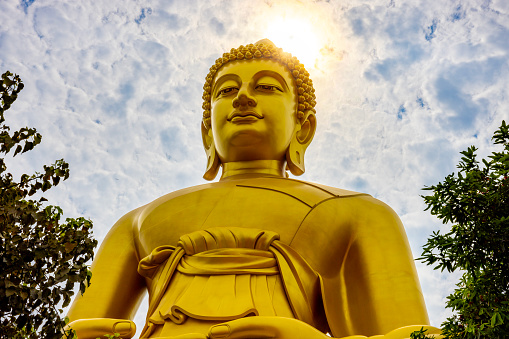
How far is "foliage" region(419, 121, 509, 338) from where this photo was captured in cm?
331

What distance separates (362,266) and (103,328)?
2.11m

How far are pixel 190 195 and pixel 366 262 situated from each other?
174cm

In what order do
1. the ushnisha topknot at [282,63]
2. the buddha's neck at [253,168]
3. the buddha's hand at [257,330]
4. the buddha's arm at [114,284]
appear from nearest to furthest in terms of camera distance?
1. the buddha's hand at [257,330]
2. the buddha's arm at [114,284]
3. the buddha's neck at [253,168]
4. the ushnisha topknot at [282,63]

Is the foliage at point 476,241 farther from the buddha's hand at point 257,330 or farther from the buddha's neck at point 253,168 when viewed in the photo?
the buddha's neck at point 253,168

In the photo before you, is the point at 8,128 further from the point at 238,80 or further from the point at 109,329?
the point at 238,80

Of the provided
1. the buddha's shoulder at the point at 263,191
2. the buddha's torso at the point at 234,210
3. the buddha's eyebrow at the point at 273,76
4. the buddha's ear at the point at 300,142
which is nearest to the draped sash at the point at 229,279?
the buddha's torso at the point at 234,210

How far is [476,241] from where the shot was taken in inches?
138

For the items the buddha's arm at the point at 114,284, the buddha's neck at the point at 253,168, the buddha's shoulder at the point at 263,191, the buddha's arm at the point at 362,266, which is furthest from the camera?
the buddha's neck at the point at 253,168

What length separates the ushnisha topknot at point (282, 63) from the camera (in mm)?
7039

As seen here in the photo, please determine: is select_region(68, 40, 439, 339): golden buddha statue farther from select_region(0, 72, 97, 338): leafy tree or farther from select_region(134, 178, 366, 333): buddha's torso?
select_region(0, 72, 97, 338): leafy tree

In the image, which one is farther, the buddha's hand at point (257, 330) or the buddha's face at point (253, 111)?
the buddha's face at point (253, 111)

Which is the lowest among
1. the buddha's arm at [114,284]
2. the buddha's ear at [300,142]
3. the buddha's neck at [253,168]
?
the buddha's arm at [114,284]

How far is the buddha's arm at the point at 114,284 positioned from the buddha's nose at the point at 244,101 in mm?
1514

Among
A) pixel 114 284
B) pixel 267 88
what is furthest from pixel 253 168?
pixel 114 284
